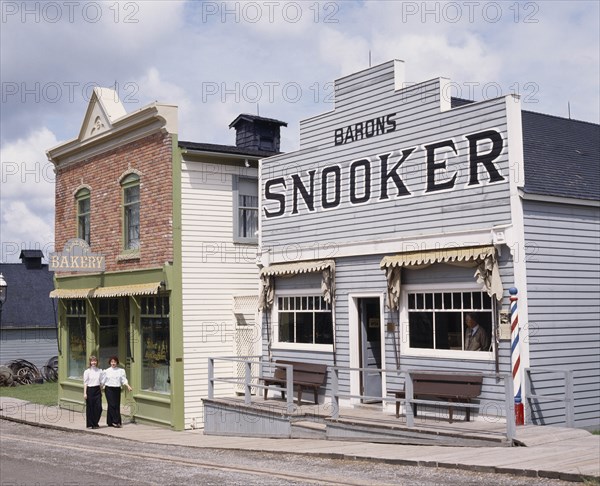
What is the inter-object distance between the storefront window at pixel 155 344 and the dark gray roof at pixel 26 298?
1878 centimetres

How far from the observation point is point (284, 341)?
19.1 metres

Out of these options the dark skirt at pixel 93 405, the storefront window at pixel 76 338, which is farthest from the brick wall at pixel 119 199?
the dark skirt at pixel 93 405

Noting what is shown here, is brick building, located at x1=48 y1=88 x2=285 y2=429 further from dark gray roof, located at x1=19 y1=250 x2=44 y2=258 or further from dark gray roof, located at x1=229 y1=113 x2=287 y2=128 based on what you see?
dark gray roof, located at x1=19 y1=250 x2=44 y2=258

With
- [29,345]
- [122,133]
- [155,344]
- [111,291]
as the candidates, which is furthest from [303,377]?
[29,345]

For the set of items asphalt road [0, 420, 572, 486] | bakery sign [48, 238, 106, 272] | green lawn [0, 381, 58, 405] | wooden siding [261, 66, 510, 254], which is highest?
wooden siding [261, 66, 510, 254]

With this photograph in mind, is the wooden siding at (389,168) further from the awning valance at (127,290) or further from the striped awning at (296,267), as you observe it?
the awning valance at (127,290)

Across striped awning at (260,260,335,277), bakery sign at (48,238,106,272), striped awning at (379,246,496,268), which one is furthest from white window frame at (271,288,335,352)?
bakery sign at (48,238,106,272)

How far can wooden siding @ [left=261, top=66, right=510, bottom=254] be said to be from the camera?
1446 cm

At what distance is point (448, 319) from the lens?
49.1 feet

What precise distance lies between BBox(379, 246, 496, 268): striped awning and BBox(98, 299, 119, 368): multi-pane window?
9925 mm

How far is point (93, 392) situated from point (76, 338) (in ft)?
18.8

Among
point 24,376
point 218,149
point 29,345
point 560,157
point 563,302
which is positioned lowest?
point 24,376

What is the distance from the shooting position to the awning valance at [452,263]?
13875 mm

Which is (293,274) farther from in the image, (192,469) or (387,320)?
(192,469)
